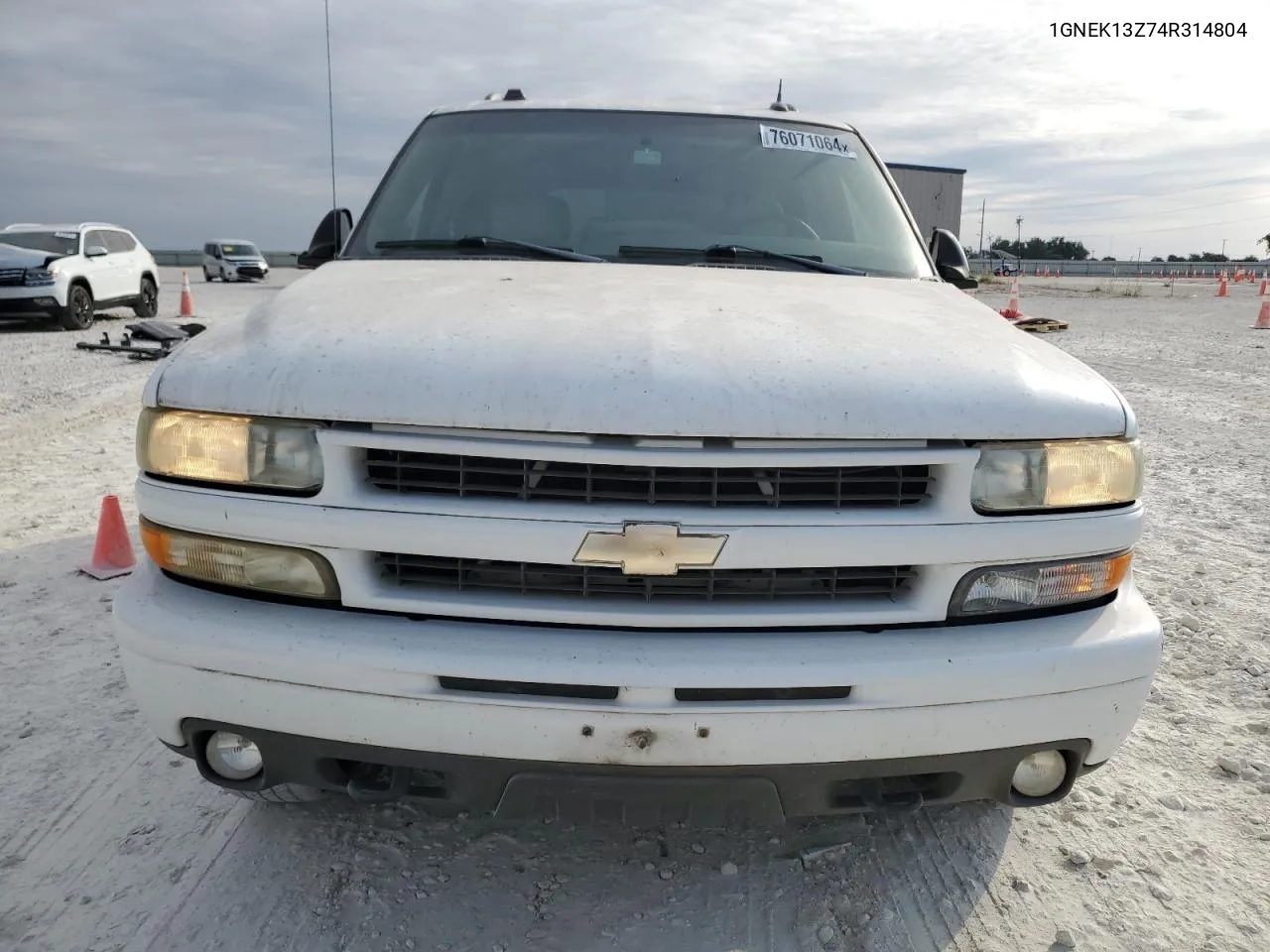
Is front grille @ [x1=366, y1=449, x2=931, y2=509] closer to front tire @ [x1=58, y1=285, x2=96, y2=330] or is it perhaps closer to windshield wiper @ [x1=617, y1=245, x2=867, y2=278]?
windshield wiper @ [x1=617, y1=245, x2=867, y2=278]

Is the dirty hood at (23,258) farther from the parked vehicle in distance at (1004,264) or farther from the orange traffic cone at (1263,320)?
the parked vehicle in distance at (1004,264)

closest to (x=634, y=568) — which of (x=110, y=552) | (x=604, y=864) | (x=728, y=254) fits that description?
(x=604, y=864)

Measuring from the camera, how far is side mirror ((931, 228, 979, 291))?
3510 mm

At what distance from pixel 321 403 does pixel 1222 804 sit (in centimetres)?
260

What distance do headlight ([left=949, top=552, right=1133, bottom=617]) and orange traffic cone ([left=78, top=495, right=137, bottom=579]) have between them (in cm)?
362

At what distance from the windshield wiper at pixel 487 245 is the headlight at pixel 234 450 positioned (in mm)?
1243

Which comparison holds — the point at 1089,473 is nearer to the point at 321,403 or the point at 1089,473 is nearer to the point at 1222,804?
the point at 1222,804

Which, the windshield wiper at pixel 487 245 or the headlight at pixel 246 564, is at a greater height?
the windshield wiper at pixel 487 245

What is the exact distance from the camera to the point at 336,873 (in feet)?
7.25

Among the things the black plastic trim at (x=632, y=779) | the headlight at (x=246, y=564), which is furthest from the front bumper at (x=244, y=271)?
the black plastic trim at (x=632, y=779)

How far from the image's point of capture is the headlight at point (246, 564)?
186 cm

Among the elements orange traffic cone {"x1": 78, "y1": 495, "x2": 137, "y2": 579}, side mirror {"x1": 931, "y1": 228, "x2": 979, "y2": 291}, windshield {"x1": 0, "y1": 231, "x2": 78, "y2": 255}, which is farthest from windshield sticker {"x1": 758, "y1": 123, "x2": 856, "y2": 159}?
windshield {"x1": 0, "y1": 231, "x2": 78, "y2": 255}

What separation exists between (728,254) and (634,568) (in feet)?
4.95

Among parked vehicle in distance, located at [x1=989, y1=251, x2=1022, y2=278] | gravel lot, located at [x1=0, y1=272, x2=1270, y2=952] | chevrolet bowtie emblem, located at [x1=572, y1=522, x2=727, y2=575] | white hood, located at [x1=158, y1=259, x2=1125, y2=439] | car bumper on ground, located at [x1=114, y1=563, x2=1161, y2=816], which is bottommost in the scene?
gravel lot, located at [x1=0, y1=272, x2=1270, y2=952]
